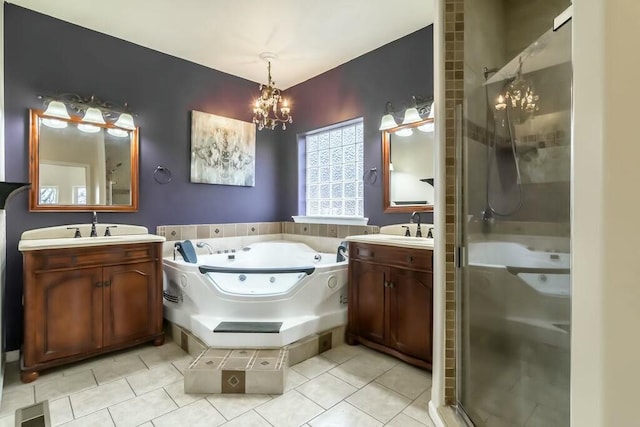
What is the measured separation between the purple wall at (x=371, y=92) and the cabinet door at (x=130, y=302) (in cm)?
197

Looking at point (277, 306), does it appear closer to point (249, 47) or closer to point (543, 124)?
point (543, 124)

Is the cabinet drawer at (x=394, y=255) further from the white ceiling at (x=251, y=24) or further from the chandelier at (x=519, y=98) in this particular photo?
→ the white ceiling at (x=251, y=24)

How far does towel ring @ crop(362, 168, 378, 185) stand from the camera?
3.13 metres

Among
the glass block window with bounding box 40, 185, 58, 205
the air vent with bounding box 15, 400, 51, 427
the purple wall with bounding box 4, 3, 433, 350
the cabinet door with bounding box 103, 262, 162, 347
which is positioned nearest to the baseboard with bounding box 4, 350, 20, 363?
the purple wall with bounding box 4, 3, 433, 350

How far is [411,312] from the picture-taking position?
2133 millimetres

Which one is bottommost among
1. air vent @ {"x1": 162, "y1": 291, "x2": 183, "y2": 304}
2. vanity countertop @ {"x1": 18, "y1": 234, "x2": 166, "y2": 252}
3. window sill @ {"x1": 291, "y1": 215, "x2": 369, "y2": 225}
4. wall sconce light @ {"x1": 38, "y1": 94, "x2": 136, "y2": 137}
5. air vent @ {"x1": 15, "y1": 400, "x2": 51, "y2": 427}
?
air vent @ {"x1": 15, "y1": 400, "x2": 51, "y2": 427}

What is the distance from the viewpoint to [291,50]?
10.0 ft

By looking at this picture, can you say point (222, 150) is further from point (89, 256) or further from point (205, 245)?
point (89, 256)

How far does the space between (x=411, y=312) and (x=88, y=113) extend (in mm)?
3153

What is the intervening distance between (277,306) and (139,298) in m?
1.10

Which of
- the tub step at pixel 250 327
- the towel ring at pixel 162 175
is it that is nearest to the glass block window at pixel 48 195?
the towel ring at pixel 162 175

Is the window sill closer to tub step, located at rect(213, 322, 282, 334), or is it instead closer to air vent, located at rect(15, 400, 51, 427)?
tub step, located at rect(213, 322, 282, 334)

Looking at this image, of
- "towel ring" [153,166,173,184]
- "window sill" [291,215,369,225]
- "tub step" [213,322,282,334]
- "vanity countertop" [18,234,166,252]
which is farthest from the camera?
"window sill" [291,215,369,225]

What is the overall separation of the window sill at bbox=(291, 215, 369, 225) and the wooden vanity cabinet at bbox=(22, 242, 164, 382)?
1718 millimetres
